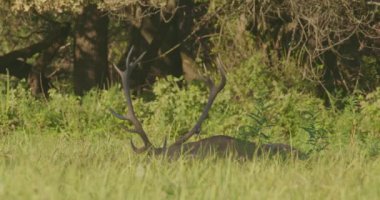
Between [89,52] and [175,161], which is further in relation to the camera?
[89,52]

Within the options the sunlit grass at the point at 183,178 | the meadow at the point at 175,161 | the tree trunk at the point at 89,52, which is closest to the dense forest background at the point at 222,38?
the tree trunk at the point at 89,52

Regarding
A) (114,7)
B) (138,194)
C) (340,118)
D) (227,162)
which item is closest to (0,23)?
(114,7)

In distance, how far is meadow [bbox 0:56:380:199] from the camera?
15.7 feet

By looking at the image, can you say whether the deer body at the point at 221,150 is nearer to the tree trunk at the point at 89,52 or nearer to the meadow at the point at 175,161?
the meadow at the point at 175,161

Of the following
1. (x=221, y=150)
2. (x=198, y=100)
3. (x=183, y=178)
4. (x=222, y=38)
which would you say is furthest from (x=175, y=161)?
(x=222, y=38)

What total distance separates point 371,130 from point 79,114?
12.9 ft

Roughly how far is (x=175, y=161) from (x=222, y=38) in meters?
9.97

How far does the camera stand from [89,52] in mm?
17000

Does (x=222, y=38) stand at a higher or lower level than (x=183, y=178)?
higher

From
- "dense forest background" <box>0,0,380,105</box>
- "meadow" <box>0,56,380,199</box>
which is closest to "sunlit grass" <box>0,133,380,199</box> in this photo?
"meadow" <box>0,56,380,199</box>

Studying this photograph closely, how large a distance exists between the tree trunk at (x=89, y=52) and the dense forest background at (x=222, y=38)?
18mm

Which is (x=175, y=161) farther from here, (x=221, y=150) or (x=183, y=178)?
(x=183, y=178)

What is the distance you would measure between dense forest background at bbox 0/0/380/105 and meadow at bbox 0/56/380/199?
1.23 meters

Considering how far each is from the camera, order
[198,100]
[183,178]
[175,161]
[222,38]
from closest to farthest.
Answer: [183,178] < [175,161] < [198,100] < [222,38]
